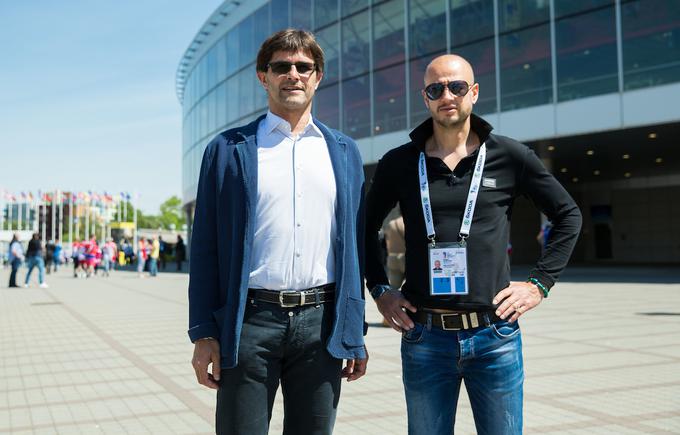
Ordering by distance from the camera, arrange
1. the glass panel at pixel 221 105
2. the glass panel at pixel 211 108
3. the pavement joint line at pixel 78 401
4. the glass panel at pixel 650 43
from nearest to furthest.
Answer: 1. the pavement joint line at pixel 78 401
2. the glass panel at pixel 650 43
3. the glass panel at pixel 221 105
4. the glass panel at pixel 211 108

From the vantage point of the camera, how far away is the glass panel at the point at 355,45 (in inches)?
1029

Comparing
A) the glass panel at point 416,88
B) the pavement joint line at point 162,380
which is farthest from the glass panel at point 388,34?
the pavement joint line at point 162,380

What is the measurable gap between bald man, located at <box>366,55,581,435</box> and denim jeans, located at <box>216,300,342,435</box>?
1.05 ft

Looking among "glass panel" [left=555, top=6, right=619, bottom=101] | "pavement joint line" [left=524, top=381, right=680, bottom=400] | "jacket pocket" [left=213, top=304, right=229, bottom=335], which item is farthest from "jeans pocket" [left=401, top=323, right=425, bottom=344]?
"glass panel" [left=555, top=6, right=619, bottom=101]

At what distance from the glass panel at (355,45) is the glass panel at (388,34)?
57 centimetres

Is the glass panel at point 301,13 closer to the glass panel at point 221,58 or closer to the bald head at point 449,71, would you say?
the glass panel at point 221,58

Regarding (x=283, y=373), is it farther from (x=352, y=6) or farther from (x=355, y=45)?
(x=352, y=6)

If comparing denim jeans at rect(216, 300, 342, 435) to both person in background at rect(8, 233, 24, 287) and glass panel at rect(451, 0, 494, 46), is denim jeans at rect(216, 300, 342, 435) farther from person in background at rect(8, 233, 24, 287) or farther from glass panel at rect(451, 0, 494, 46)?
person in background at rect(8, 233, 24, 287)

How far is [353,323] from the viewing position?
2.47 meters

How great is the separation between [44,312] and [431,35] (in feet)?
→ 53.6

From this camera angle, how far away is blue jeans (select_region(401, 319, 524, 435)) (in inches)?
95.7

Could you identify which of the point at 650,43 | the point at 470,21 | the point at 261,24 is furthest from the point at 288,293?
the point at 261,24

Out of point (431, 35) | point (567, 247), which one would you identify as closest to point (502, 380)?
point (567, 247)

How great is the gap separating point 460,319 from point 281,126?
100cm
